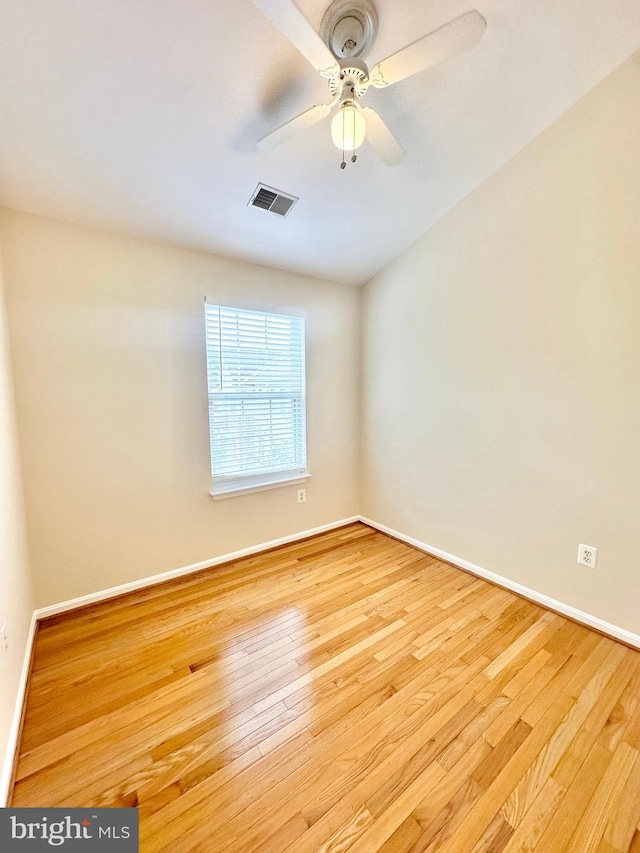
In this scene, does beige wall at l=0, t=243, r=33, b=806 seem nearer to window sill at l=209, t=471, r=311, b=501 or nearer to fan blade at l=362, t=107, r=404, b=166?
window sill at l=209, t=471, r=311, b=501

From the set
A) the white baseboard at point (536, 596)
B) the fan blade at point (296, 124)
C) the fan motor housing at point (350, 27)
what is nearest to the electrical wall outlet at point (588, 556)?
the white baseboard at point (536, 596)

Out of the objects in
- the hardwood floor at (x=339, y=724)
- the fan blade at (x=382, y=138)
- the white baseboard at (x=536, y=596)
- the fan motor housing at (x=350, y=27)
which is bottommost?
the hardwood floor at (x=339, y=724)

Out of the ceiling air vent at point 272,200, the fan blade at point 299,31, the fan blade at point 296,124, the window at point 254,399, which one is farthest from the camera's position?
the window at point 254,399

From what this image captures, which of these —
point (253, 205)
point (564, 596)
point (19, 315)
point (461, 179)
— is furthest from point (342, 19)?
point (564, 596)

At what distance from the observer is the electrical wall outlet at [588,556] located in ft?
6.34

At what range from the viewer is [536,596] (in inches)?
85.2

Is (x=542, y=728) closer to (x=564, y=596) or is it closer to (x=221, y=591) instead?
(x=564, y=596)

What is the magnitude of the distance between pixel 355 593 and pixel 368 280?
8.84 feet

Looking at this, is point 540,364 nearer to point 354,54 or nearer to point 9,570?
point 354,54

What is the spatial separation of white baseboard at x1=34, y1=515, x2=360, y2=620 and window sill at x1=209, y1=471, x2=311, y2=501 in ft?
1.59

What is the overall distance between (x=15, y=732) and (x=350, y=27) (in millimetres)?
3123

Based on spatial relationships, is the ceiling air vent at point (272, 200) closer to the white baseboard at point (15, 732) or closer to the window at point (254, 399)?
the window at point (254, 399)

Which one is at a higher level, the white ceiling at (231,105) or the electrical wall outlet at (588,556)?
the white ceiling at (231,105)

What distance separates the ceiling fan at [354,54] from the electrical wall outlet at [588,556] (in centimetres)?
232
